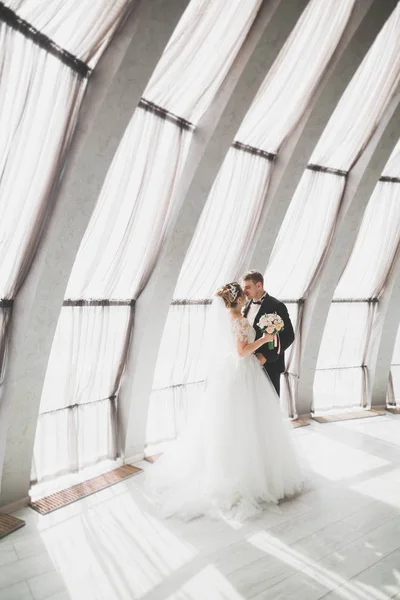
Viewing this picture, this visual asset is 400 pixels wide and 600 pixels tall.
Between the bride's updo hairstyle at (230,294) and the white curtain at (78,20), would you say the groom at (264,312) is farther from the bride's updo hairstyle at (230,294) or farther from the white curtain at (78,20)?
the white curtain at (78,20)

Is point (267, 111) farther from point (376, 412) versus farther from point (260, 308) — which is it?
point (376, 412)

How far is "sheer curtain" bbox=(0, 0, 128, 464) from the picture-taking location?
3562mm

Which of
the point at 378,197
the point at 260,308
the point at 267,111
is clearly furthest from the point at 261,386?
the point at 378,197

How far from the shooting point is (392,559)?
380 centimetres

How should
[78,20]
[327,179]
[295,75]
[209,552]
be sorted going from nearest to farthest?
1. [78,20]
2. [209,552]
3. [295,75]
4. [327,179]

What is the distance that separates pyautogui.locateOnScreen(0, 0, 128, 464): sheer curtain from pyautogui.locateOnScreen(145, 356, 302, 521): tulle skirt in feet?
7.09

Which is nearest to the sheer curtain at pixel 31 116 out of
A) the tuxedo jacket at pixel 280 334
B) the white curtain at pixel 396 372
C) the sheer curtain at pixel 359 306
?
the tuxedo jacket at pixel 280 334

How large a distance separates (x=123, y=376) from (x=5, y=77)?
386 cm

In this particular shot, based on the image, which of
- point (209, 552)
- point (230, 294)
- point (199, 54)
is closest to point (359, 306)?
point (230, 294)

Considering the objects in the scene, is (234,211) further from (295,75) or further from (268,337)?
(268,337)

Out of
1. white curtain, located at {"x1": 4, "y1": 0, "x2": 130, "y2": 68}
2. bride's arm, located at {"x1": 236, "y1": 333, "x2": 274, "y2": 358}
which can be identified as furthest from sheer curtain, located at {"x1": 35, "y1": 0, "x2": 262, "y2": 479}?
bride's arm, located at {"x1": 236, "y1": 333, "x2": 274, "y2": 358}

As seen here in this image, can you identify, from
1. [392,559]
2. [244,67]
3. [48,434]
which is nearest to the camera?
[392,559]

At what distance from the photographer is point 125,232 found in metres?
5.30

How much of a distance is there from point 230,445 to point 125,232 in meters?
2.71
